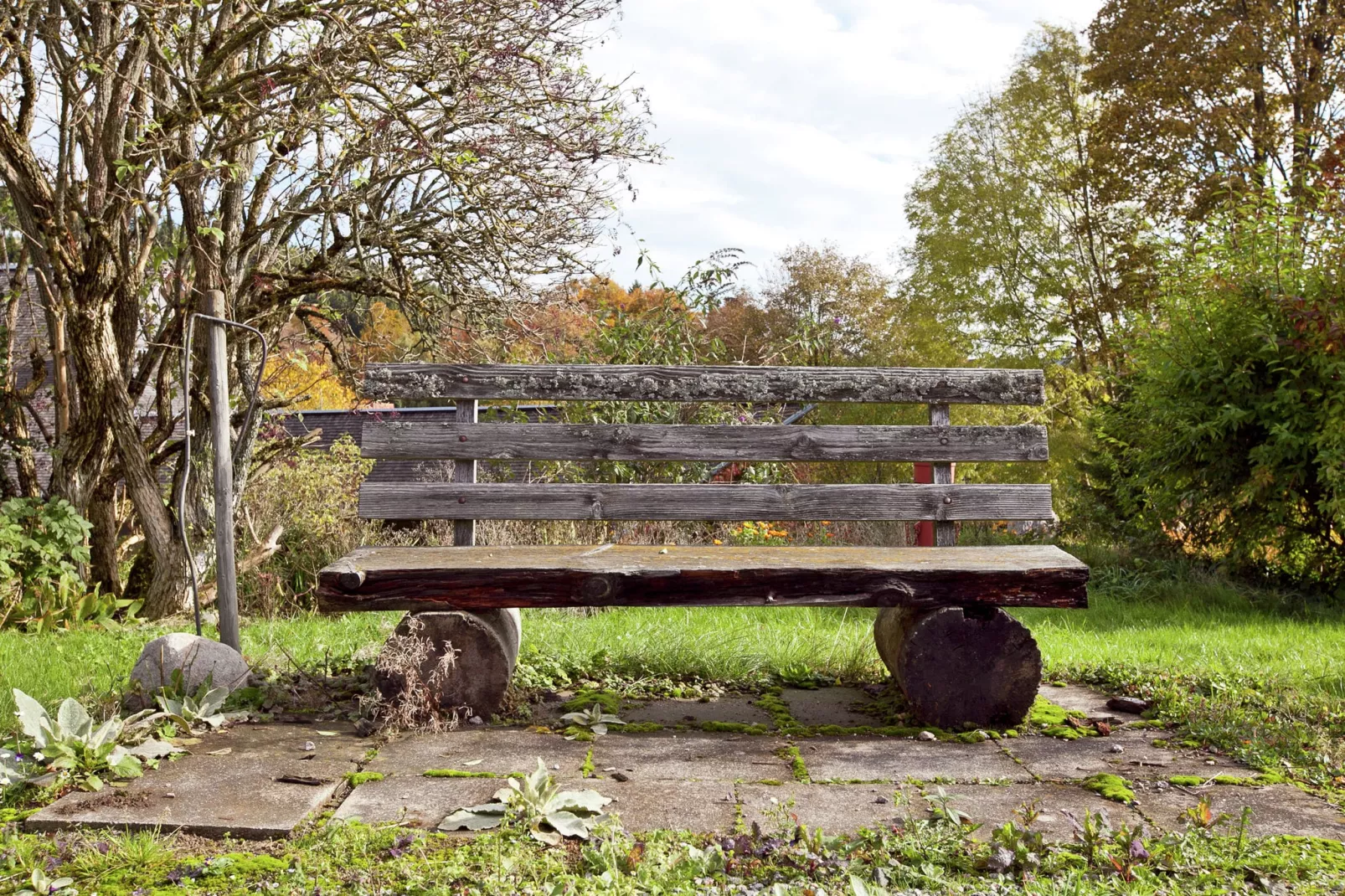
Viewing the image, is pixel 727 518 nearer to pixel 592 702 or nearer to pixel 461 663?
pixel 592 702

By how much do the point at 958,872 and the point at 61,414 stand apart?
25.4ft

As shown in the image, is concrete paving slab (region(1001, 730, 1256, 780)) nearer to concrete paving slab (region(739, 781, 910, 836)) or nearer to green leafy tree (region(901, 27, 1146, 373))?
concrete paving slab (region(739, 781, 910, 836))

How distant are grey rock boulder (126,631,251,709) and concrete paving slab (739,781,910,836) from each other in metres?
2.14

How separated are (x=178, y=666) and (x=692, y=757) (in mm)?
1986

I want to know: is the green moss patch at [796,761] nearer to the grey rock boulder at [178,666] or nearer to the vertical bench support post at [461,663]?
the vertical bench support post at [461,663]

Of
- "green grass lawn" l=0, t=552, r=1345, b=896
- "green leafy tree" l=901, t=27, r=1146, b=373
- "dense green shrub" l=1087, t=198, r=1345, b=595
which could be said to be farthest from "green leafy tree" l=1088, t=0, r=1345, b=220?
"green grass lawn" l=0, t=552, r=1345, b=896

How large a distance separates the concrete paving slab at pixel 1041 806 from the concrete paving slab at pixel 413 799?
1294mm

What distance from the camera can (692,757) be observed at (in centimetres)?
347

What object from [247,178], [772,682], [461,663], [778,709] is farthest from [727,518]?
[247,178]

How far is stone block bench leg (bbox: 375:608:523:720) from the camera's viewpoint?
3783 millimetres

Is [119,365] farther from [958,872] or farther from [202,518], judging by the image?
[958,872]

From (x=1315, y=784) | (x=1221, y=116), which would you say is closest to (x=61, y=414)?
(x=1315, y=784)

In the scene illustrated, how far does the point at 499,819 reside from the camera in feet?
9.01

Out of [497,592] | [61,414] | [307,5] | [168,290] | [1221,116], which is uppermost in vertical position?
[1221,116]
